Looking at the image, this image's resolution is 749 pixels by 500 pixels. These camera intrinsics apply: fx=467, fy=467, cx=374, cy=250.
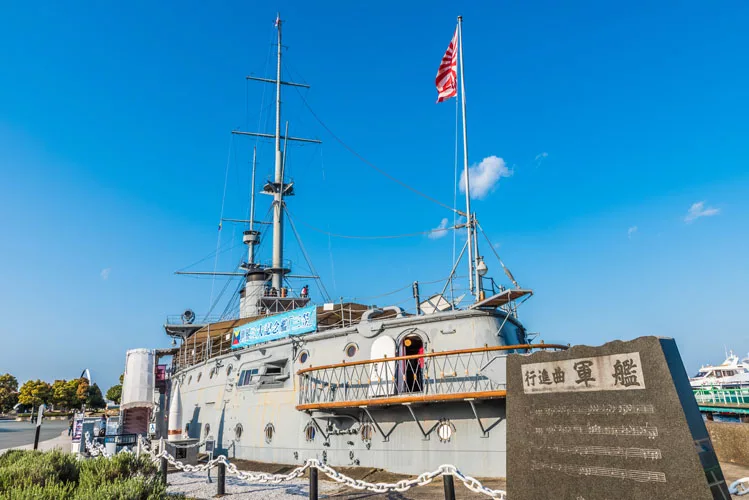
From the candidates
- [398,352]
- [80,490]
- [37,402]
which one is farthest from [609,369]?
[37,402]

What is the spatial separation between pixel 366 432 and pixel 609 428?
1001 cm

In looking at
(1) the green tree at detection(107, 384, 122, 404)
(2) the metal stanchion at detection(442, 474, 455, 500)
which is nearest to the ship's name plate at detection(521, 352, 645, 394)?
(2) the metal stanchion at detection(442, 474, 455, 500)

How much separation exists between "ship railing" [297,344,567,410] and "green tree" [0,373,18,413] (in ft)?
287

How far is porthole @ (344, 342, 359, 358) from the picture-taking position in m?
16.1

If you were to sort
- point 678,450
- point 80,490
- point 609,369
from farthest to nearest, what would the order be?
point 80,490
point 609,369
point 678,450

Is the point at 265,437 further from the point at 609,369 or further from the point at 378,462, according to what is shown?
the point at 609,369

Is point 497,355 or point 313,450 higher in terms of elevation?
point 497,355

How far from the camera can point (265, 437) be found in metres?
17.6

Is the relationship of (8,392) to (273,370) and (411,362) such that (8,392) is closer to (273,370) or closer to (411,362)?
(273,370)

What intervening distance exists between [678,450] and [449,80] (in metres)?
17.5

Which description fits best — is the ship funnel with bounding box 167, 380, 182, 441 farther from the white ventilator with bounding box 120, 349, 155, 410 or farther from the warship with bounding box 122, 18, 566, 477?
the white ventilator with bounding box 120, 349, 155, 410

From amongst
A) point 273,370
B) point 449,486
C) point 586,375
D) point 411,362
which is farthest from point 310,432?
point 586,375

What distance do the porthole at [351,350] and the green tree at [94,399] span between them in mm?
86942

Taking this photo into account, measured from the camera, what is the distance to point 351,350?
16.3 meters
